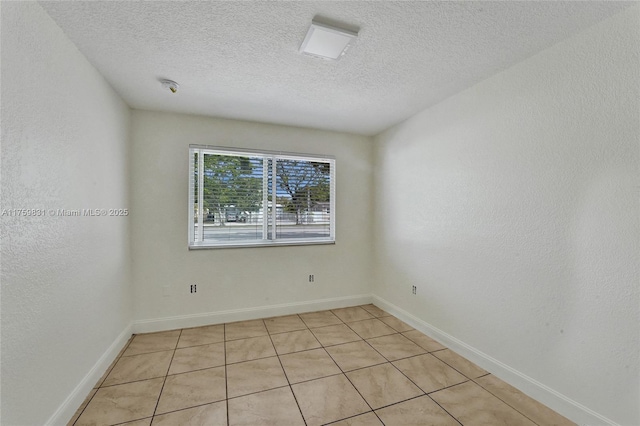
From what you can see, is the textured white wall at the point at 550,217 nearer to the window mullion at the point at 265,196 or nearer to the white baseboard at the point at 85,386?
the window mullion at the point at 265,196

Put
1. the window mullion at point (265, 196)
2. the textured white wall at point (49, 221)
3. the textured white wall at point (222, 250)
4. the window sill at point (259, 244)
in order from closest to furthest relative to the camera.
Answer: the textured white wall at point (49, 221), the textured white wall at point (222, 250), the window sill at point (259, 244), the window mullion at point (265, 196)

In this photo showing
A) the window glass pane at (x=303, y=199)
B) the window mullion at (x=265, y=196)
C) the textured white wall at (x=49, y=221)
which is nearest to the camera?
the textured white wall at (x=49, y=221)

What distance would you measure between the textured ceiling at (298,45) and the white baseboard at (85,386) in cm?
236

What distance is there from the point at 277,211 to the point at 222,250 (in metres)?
0.84

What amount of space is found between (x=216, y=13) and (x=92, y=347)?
8.33 feet

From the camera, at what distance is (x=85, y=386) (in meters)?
1.96

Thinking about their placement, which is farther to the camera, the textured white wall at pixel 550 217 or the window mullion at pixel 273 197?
the window mullion at pixel 273 197

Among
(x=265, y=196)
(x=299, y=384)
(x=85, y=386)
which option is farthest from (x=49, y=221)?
(x=265, y=196)

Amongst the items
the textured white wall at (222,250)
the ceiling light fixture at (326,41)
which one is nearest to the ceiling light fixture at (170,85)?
the textured white wall at (222,250)

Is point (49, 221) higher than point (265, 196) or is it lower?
lower

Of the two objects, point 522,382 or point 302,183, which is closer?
point 522,382

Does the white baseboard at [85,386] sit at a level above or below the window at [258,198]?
below

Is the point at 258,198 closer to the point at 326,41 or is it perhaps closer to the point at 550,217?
the point at 326,41

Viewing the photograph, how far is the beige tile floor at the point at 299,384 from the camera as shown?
1816mm
